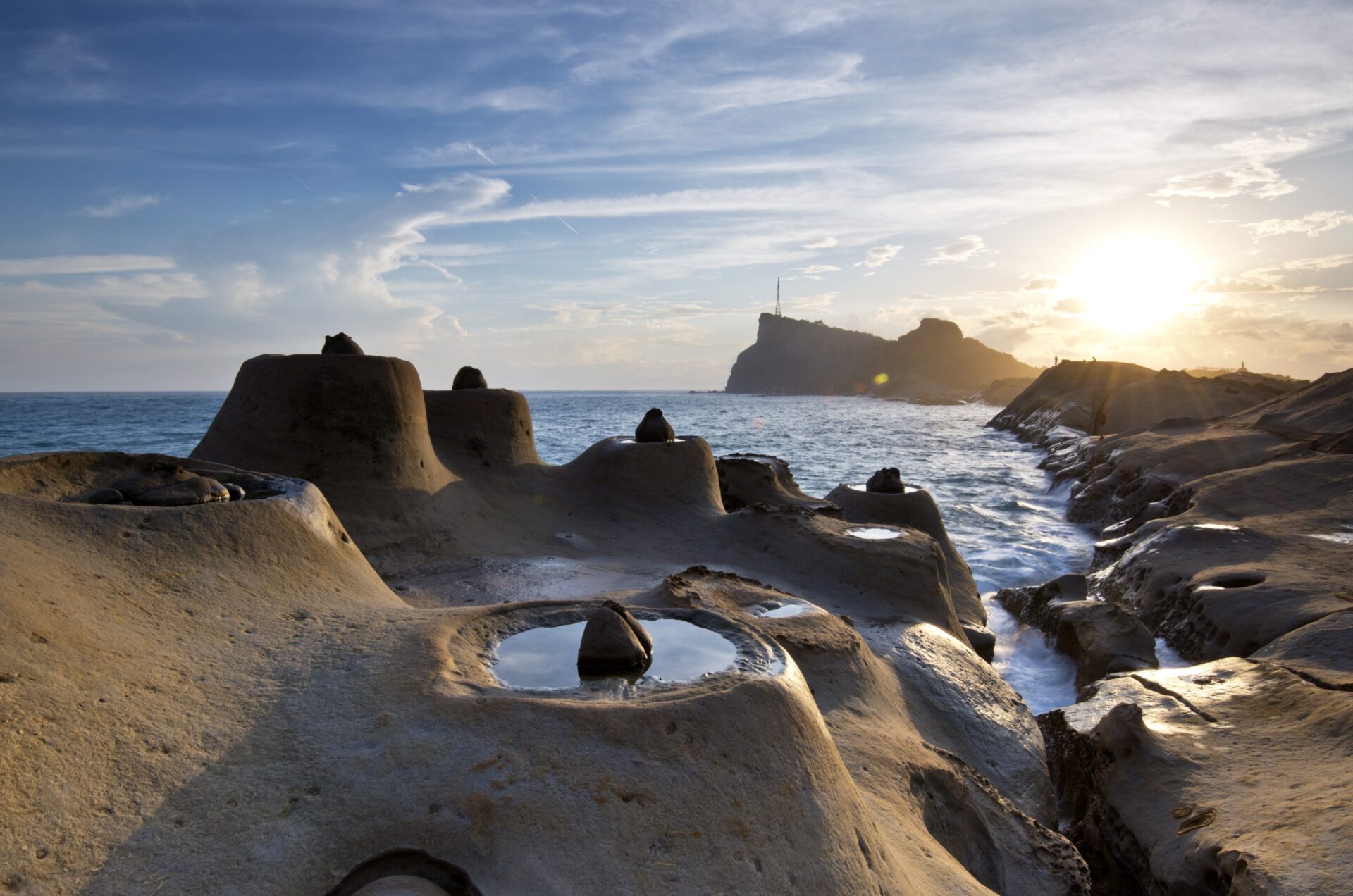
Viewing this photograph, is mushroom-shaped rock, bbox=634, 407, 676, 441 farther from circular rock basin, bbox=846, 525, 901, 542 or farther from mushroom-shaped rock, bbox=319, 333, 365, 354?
mushroom-shaped rock, bbox=319, 333, 365, 354

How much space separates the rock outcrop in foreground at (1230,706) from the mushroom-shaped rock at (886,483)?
112 inches

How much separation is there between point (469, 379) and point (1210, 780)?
1017 cm

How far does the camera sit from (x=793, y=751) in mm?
3516

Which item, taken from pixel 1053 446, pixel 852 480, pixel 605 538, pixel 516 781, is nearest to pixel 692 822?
pixel 516 781

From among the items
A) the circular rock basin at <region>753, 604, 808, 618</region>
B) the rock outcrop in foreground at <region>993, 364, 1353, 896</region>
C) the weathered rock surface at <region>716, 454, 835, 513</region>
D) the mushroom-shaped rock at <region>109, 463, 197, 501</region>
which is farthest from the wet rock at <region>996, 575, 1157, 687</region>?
the mushroom-shaped rock at <region>109, 463, 197, 501</region>

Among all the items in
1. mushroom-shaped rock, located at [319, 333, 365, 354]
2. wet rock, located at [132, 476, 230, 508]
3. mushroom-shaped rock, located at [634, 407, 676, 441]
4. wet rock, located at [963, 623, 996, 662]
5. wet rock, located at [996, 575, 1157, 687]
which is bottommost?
wet rock, located at [963, 623, 996, 662]

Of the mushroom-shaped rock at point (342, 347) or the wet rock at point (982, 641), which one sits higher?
the mushroom-shaped rock at point (342, 347)

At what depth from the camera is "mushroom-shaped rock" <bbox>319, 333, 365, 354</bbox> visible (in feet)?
29.8

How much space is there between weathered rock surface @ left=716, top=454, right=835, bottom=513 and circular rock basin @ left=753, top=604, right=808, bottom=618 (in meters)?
6.62

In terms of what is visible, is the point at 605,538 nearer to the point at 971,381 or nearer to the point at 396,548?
the point at 396,548

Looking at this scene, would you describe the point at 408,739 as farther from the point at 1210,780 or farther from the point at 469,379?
the point at 469,379

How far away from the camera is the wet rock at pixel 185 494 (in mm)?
4852

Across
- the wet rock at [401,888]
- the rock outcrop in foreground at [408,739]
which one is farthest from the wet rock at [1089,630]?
the wet rock at [401,888]

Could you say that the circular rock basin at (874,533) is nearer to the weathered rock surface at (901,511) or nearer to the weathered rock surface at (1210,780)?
the weathered rock surface at (901,511)
